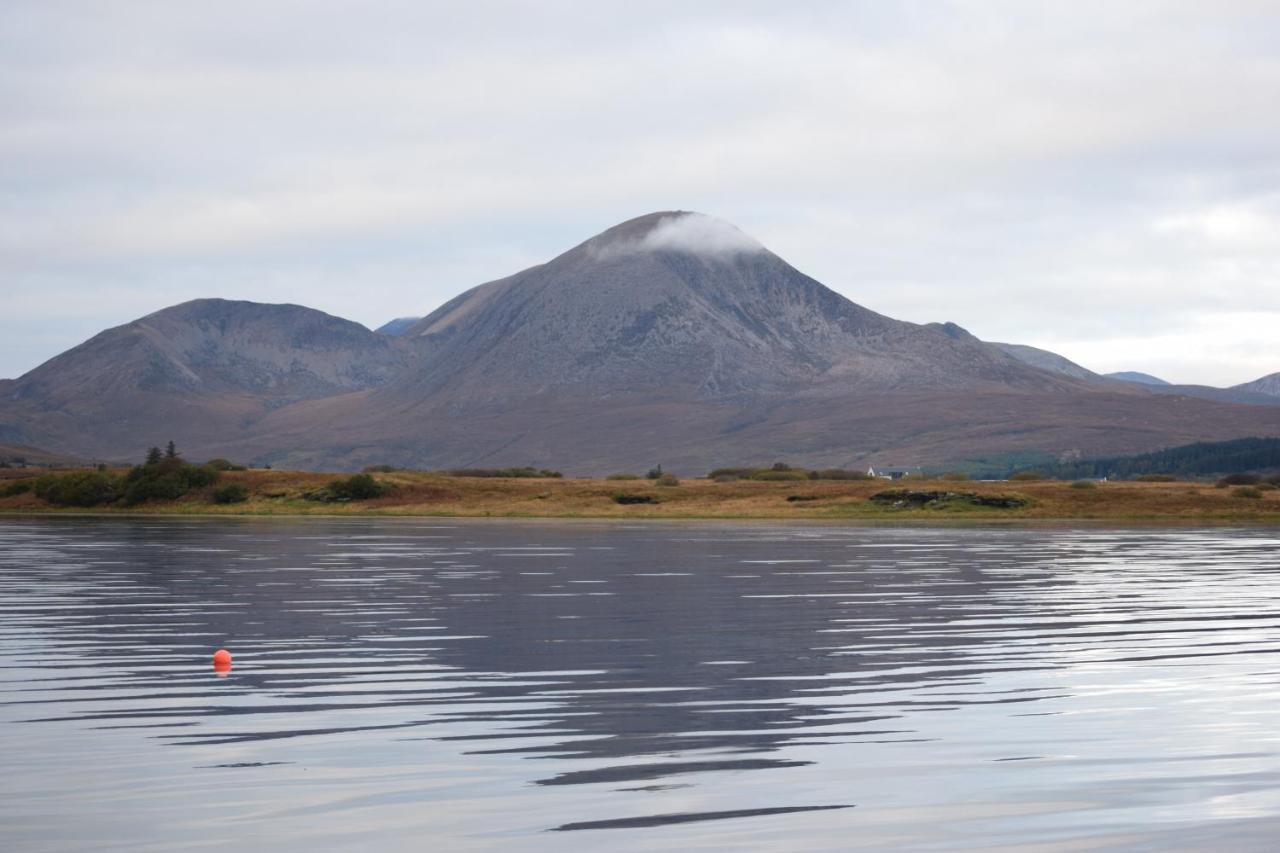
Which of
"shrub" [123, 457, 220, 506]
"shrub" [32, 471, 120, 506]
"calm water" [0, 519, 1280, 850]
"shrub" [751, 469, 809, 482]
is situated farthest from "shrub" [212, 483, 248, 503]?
"calm water" [0, 519, 1280, 850]

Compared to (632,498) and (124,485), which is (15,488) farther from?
(632,498)

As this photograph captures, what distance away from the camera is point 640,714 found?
810 inches

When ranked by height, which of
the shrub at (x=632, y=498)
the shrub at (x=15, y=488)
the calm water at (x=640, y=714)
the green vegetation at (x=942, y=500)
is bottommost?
the calm water at (x=640, y=714)

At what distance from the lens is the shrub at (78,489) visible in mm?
121562

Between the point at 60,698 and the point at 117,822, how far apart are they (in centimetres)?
825

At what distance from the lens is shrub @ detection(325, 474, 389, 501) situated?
119438 millimetres

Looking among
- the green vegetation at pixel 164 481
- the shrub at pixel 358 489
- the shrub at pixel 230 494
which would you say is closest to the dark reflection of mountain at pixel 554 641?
the shrub at pixel 358 489

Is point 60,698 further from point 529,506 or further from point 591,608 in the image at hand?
point 529,506

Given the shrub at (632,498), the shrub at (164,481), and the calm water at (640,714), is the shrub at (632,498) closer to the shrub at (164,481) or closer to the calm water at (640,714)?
the shrub at (164,481)

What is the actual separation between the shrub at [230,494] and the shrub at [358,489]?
694 cm

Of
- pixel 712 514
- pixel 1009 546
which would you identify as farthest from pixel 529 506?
pixel 1009 546

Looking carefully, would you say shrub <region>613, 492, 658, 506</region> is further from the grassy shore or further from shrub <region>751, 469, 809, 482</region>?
shrub <region>751, 469, 809, 482</region>

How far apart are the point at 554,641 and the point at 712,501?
284ft

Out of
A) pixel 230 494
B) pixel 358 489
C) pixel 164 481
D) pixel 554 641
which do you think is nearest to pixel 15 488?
pixel 164 481
